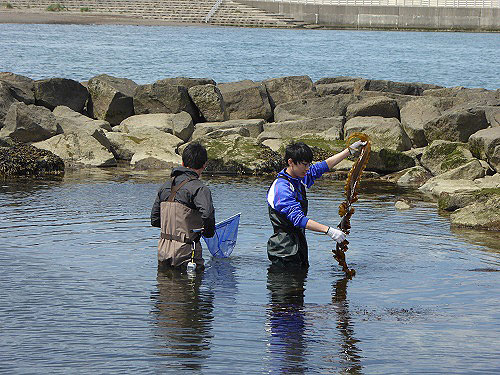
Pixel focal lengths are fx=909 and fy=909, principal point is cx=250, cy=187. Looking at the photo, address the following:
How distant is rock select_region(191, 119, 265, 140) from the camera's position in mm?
23016

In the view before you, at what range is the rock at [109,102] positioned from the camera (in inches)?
993

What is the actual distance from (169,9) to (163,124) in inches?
2979

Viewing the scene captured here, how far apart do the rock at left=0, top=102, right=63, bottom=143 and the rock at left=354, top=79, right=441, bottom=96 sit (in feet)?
34.5

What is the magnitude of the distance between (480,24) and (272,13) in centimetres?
2095

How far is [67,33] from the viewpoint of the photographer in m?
85.1

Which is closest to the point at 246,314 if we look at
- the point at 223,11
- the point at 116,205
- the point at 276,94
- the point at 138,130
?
the point at 116,205

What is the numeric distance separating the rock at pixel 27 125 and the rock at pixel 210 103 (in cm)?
494

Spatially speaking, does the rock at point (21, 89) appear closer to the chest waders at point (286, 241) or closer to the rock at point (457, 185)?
the rock at point (457, 185)

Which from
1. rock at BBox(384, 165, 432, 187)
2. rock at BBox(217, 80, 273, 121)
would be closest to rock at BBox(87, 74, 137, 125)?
rock at BBox(217, 80, 273, 121)

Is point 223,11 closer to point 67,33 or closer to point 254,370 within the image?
point 67,33

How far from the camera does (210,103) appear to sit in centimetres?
2508

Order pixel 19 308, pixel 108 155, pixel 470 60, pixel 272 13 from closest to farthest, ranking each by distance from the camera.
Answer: pixel 19 308 < pixel 108 155 < pixel 470 60 < pixel 272 13

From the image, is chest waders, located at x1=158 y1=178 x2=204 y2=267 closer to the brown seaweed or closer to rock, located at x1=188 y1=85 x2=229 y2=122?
the brown seaweed

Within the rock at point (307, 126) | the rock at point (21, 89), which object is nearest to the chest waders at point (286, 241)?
the rock at point (307, 126)
